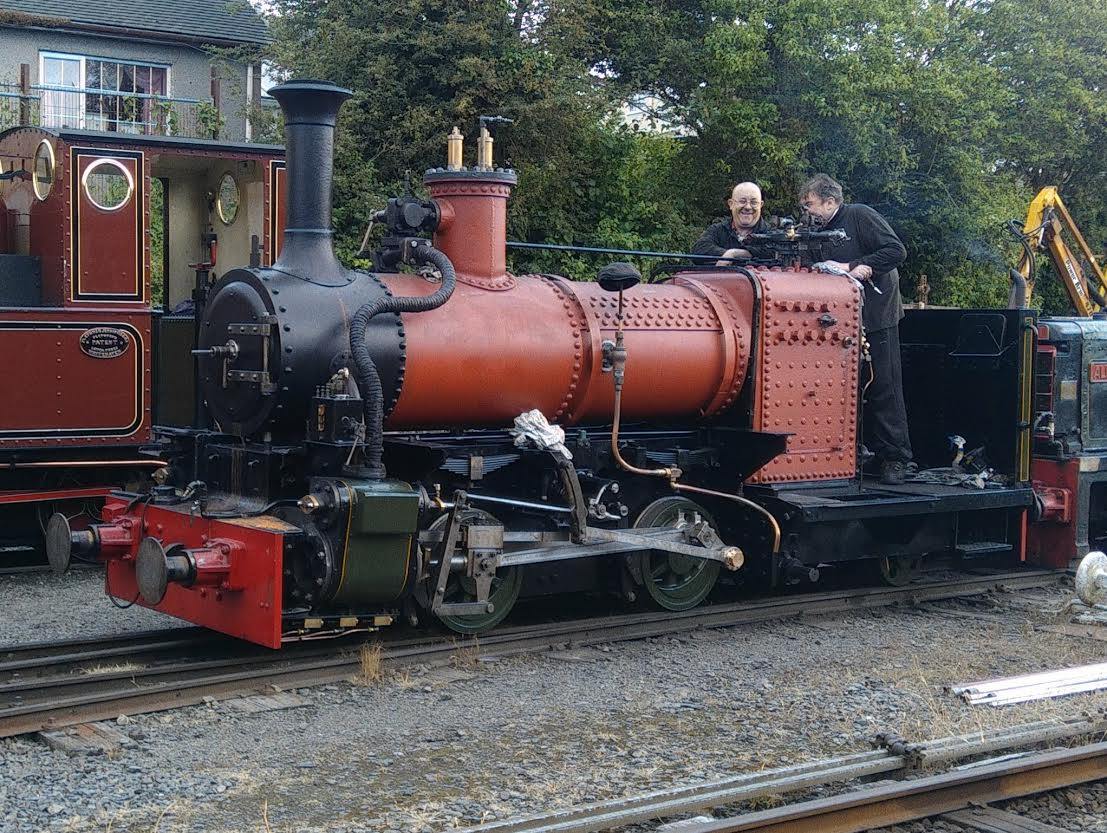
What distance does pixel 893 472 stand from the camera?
32.0ft

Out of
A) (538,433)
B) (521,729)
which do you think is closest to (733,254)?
(538,433)

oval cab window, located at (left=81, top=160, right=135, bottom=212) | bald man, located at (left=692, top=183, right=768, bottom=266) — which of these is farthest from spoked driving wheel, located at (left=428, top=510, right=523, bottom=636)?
oval cab window, located at (left=81, top=160, right=135, bottom=212)

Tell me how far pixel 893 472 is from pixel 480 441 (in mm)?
3493

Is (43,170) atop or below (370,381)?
atop

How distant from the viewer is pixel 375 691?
6.66 m

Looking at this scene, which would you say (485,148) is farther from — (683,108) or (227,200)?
(683,108)

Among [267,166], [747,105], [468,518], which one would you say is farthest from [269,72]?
[468,518]

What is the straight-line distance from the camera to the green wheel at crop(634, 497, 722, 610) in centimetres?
835

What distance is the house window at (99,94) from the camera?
24.7 m

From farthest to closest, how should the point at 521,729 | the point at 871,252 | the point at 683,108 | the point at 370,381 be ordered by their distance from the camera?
1. the point at 683,108
2. the point at 871,252
3. the point at 370,381
4. the point at 521,729

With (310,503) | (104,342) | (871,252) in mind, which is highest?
(871,252)

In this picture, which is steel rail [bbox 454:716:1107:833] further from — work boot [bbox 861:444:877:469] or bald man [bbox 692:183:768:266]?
bald man [bbox 692:183:768:266]

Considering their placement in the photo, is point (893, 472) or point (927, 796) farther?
point (893, 472)

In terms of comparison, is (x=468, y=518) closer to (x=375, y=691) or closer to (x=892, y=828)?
(x=375, y=691)
